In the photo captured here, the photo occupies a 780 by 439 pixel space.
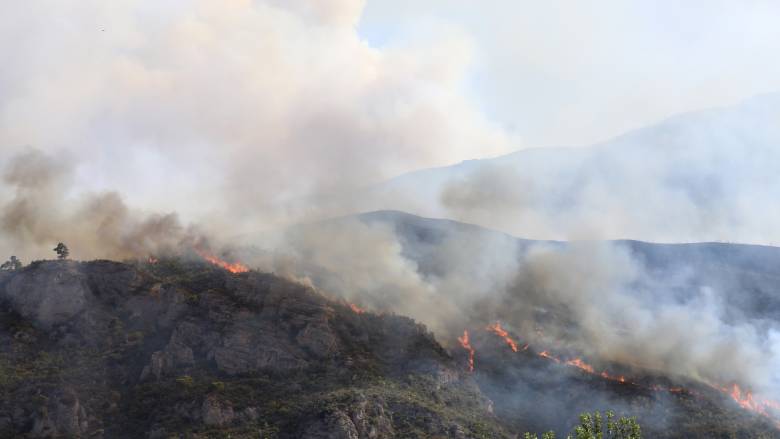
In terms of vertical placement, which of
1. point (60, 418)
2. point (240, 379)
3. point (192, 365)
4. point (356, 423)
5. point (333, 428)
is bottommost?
point (333, 428)

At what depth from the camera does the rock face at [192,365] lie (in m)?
153

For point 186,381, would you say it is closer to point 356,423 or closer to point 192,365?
point 192,365

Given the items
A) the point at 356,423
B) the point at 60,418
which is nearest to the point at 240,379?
the point at 356,423

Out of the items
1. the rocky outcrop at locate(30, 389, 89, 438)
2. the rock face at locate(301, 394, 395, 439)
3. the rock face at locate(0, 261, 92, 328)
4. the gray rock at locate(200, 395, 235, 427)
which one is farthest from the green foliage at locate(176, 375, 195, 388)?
the rock face at locate(0, 261, 92, 328)

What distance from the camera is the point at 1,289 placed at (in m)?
193

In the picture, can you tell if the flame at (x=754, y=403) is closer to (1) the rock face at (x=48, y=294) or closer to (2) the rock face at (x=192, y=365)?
(2) the rock face at (x=192, y=365)

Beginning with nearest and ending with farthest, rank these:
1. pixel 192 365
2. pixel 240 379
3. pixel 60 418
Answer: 1. pixel 60 418
2. pixel 240 379
3. pixel 192 365

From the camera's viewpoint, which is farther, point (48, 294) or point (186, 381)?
point (48, 294)

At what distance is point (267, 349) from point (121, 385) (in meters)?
33.7

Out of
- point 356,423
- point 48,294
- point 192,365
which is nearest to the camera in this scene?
point 356,423

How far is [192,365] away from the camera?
174 metres

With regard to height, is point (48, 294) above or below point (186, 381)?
above

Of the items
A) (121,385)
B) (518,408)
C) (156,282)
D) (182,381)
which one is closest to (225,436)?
(182,381)

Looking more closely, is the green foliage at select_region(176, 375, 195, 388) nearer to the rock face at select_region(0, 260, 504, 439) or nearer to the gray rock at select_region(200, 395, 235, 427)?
the rock face at select_region(0, 260, 504, 439)
